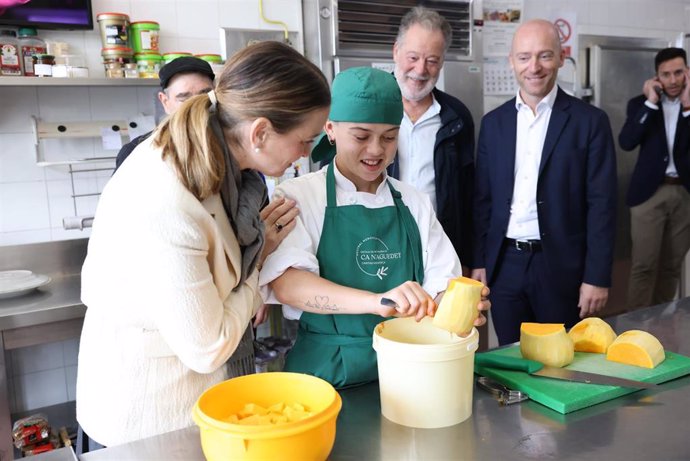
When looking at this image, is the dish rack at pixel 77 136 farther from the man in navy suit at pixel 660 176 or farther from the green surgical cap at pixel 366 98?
the man in navy suit at pixel 660 176

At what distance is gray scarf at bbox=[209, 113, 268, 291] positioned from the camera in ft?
4.18

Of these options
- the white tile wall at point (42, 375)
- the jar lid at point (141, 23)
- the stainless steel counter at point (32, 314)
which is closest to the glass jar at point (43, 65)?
the jar lid at point (141, 23)

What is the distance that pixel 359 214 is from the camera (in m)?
1.52

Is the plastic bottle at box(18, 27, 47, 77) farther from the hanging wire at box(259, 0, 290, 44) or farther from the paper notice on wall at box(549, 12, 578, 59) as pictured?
the paper notice on wall at box(549, 12, 578, 59)

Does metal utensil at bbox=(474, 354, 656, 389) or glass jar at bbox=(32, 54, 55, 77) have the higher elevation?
glass jar at bbox=(32, 54, 55, 77)

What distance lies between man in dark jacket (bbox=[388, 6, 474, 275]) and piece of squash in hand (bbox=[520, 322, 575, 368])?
1368 millimetres

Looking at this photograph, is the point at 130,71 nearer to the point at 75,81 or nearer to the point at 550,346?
the point at 75,81

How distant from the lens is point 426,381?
1142 millimetres

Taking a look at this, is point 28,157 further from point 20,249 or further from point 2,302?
point 2,302

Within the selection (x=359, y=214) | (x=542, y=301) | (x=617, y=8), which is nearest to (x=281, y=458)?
(x=359, y=214)

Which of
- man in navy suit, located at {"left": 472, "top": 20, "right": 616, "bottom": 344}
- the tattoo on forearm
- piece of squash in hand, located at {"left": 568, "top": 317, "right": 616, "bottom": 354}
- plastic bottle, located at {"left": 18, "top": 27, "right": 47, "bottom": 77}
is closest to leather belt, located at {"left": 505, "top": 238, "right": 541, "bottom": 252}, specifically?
man in navy suit, located at {"left": 472, "top": 20, "right": 616, "bottom": 344}

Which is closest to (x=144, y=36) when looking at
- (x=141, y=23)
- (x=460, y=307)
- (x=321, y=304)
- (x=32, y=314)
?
(x=141, y=23)

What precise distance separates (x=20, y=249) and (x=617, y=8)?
4233 millimetres

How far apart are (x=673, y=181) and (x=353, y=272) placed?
138 inches
